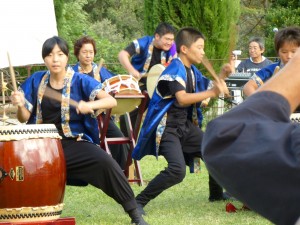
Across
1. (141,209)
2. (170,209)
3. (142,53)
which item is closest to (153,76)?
(142,53)

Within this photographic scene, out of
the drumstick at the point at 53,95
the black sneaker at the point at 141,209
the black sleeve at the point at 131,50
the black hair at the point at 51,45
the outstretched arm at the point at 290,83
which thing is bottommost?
the black sneaker at the point at 141,209

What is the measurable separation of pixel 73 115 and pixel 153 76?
205 cm

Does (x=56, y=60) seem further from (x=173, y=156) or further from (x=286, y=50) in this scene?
A: (x=286, y=50)

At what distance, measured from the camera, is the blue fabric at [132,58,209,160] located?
6.04 metres

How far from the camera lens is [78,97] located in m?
5.45

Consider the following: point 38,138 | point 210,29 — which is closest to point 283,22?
point 210,29

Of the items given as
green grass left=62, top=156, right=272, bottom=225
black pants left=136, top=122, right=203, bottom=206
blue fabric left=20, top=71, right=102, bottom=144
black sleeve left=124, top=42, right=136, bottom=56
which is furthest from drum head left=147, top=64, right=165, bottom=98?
blue fabric left=20, top=71, right=102, bottom=144

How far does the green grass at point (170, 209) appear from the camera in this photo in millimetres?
5648

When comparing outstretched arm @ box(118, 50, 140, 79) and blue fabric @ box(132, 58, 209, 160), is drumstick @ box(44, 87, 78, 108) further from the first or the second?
outstretched arm @ box(118, 50, 140, 79)

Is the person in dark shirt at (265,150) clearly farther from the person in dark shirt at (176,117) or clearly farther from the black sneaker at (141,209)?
the black sneaker at (141,209)

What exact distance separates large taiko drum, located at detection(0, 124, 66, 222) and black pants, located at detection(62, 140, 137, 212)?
0.44 metres

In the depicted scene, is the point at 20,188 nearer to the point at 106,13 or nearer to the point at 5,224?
the point at 5,224

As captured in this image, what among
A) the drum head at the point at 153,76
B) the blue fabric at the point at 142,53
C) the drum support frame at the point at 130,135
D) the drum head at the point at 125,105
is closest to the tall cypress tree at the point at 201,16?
the blue fabric at the point at 142,53

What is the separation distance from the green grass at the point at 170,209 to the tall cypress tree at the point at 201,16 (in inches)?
238
